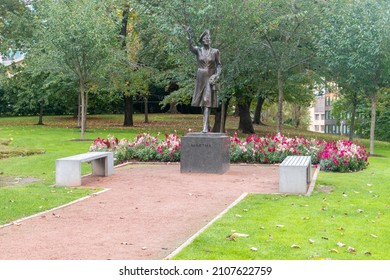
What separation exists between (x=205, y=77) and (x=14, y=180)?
5.31m

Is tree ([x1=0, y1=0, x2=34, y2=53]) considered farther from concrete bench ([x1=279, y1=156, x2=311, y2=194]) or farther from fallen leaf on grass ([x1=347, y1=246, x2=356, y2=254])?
fallen leaf on grass ([x1=347, y1=246, x2=356, y2=254])

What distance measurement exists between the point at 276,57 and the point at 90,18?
782cm

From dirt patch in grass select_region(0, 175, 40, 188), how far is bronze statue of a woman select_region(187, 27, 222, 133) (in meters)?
4.38

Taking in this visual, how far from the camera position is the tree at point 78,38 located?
79.8ft

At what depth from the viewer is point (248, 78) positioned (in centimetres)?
2595

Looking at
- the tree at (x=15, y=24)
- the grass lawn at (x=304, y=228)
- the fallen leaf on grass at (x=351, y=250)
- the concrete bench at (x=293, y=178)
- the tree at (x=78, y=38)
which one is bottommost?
the grass lawn at (x=304, y=228)

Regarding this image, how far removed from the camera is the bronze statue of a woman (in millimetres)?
15391

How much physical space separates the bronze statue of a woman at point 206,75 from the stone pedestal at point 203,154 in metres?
0.64

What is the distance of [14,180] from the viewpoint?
559 inches

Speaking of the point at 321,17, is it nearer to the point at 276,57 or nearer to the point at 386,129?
the point at 276,57

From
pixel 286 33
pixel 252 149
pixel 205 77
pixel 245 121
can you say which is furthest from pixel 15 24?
pixel 205 77

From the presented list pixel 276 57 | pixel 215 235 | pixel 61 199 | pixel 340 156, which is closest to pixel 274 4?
pixel 276 57

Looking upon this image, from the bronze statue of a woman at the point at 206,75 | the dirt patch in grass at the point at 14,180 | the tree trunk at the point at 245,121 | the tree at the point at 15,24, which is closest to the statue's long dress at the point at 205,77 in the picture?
the bronze statue of a woman at the point at 206,75

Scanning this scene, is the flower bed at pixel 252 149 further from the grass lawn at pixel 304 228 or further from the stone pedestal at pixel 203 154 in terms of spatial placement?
the grass lawn at pixel 304 228
